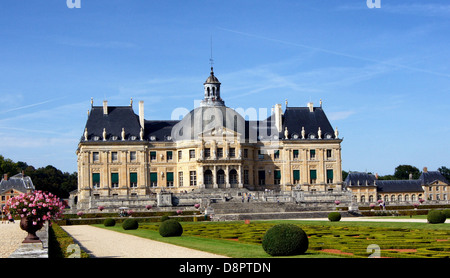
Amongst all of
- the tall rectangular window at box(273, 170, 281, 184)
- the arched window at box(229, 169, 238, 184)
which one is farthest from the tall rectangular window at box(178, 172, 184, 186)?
the tall rectangular window at box(273, 170, 281, 184)

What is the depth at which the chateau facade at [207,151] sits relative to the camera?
2746 inches

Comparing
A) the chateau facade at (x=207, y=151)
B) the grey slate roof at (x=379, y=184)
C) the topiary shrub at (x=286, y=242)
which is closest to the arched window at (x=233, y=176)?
the chateau facade at (x=207, y=151)

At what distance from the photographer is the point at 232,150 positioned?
70625mm

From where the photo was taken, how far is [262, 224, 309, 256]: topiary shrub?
1998cm

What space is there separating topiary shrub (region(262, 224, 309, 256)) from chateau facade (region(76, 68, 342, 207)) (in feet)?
158

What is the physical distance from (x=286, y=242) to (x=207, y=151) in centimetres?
5009

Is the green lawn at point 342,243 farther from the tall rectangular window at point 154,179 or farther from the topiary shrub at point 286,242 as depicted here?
the tall rectangular window at point 154,179

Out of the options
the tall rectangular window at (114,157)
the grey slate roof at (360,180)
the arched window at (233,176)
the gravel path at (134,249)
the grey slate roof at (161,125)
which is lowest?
the gravel path at (134,249)

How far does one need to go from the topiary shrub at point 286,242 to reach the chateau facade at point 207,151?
48.2m

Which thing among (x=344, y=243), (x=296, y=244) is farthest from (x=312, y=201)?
(x=296, y=244)

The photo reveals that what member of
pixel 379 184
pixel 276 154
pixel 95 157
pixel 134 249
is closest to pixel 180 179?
pixel 95 157

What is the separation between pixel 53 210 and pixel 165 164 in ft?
154

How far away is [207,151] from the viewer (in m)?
69.9

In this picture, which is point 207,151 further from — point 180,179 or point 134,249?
point 134,249
